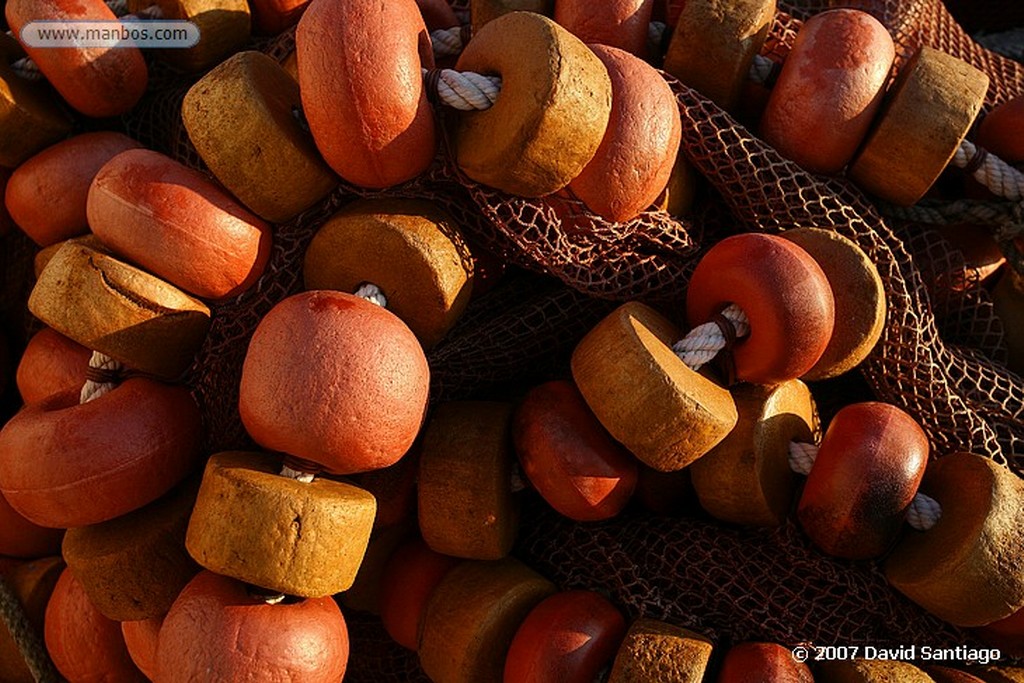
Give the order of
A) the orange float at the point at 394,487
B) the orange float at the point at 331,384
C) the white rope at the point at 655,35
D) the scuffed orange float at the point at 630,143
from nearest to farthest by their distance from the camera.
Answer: the orange float at the point at 331,384, the scuffed orange float at the point at 630,143, the orange float at the point at 394,487, the white rope at the point at 655,35

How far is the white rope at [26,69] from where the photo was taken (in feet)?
3.55

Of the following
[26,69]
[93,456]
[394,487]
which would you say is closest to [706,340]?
[394,487]

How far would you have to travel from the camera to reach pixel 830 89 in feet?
3.41

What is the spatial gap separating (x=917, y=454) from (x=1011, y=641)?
0.90 feet

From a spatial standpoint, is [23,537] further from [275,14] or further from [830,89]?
[830,89]

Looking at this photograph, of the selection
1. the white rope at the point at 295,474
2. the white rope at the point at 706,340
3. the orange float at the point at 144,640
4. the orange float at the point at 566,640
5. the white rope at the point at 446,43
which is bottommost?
the orange float at the point at 144,640

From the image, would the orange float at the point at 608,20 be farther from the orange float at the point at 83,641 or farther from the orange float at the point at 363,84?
the orange float at the point at 83,641

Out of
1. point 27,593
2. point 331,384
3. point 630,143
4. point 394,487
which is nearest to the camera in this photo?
point 331,384

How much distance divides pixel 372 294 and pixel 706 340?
0.39m

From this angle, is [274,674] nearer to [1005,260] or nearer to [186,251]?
[186,251]

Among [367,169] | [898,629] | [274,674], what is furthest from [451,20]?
[898,629]

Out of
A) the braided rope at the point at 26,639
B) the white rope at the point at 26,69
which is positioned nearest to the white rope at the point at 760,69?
the white rope at the point at 26,69

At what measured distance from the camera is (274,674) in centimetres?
85

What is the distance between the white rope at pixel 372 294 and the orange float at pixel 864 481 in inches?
21.7
